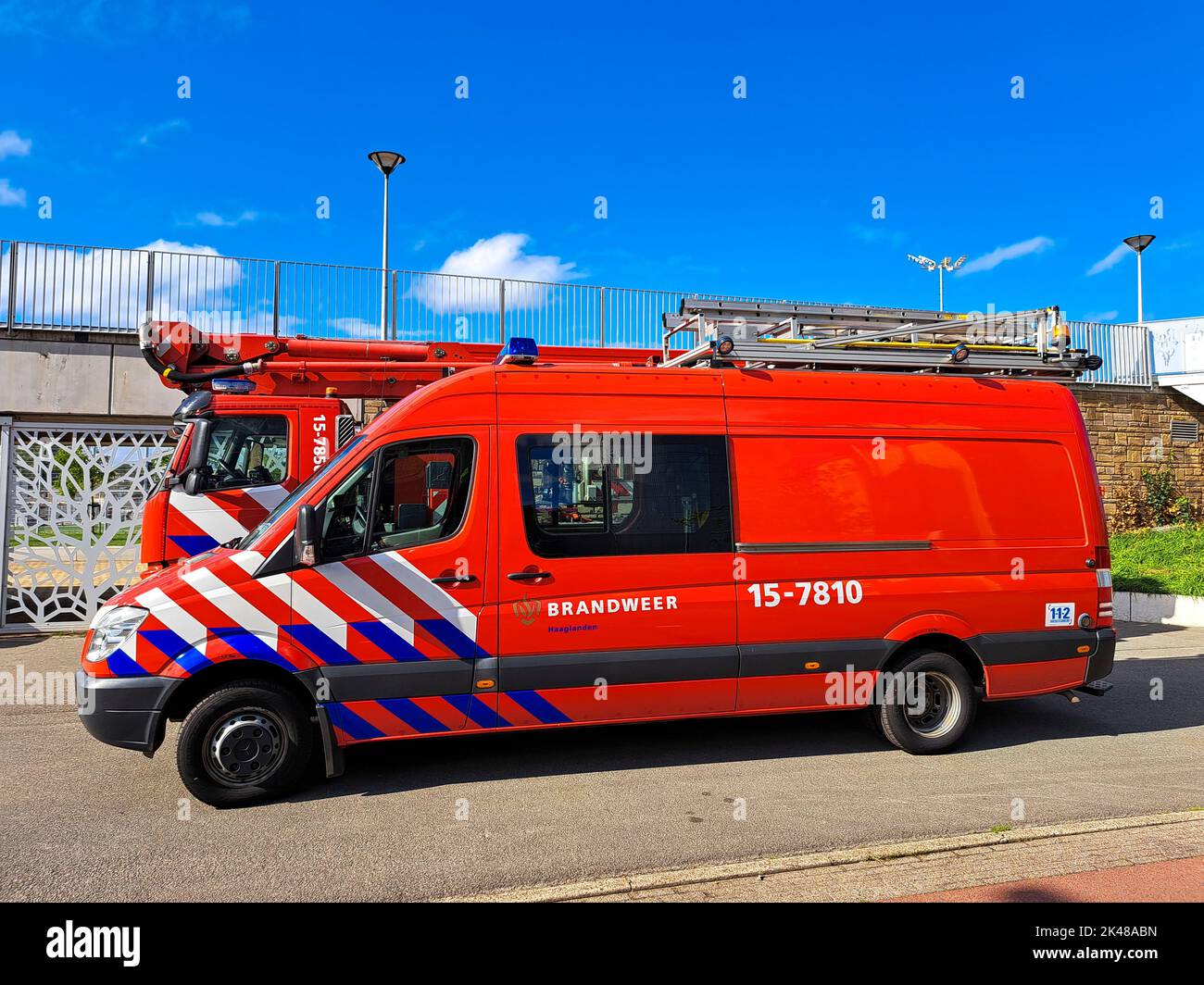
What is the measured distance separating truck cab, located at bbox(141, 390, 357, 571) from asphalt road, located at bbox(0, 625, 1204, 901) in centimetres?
185

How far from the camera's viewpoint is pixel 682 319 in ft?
23.9

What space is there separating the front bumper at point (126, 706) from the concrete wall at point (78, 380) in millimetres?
10192

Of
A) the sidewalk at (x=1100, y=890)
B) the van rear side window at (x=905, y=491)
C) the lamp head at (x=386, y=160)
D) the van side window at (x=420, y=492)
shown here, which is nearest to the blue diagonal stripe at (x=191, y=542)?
the van side window at (x=420, y=492)

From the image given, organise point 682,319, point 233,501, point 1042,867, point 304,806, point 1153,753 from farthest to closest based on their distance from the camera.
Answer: point 233,501
point 682,319
point 1153,753
point 304,806
point 1042,867

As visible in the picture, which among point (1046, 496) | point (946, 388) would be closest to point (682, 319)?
point (946, 388)

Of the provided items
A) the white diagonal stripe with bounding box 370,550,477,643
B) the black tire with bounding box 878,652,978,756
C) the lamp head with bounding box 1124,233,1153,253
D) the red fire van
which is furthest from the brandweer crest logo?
the lamp head with bounding box 1124,233,1153,253

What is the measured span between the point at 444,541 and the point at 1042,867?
353 cm

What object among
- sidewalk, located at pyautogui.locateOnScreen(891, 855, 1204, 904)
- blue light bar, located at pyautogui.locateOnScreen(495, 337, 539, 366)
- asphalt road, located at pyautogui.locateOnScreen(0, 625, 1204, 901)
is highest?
blue light bar, located at pyautogui.locateOnScreen(495, 337, 539, 366)

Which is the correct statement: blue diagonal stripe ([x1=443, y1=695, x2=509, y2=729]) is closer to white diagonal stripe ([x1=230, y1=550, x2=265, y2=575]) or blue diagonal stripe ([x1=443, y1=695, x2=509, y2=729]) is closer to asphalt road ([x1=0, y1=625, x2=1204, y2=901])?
asphalt road ([x1=0, y1=625, x2=1204, y2=901])

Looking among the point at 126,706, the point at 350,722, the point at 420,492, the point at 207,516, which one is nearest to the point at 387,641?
the point at 350,722

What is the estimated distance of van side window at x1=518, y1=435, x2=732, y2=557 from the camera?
5234 mm
